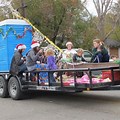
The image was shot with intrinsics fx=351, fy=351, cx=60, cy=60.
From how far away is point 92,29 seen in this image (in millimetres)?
35969

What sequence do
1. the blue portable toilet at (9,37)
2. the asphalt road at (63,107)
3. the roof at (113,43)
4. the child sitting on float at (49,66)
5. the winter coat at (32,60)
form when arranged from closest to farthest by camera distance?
the asphalt road at (63,107), the child sitting on float at (49,66), the winter coat at (32,60), the blue portable toilet at (9,37), the roof at (113,43)

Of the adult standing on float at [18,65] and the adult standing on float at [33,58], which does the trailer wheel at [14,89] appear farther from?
the adult standing on float at [33,58]

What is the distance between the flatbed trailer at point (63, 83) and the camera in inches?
363

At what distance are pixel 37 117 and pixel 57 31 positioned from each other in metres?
24.5

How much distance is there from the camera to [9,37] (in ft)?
44.8

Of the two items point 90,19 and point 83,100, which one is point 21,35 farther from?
point 90,19

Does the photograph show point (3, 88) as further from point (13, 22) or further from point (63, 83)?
point (63, 83)

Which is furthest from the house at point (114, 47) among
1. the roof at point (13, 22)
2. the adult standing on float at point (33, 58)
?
the adult standing on float at point (33, 58)

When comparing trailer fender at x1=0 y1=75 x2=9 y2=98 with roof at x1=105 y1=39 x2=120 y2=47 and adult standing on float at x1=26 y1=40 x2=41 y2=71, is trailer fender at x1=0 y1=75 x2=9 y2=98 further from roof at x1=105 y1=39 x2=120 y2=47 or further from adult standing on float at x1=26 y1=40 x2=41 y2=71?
roof at x1=105 y1=39 x2=120 y2=47

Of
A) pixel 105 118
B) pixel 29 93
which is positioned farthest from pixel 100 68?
pixel 29 93

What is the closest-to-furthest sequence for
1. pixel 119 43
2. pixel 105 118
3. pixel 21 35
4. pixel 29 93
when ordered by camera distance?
pixel 105 118 < pixel 29 93 < pixel 21 35 < pixel 119 43

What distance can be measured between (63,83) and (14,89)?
282 centimetres

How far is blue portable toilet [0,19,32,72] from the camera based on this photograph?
13.6 meters

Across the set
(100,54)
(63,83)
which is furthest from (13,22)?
(63,83)
